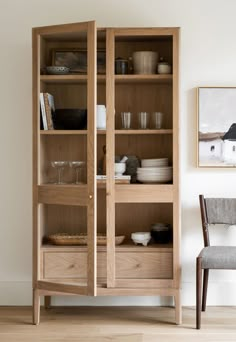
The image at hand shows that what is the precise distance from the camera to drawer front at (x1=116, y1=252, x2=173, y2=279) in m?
4.11

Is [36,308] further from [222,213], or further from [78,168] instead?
[222,213]

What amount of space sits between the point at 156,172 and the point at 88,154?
0.50 metres

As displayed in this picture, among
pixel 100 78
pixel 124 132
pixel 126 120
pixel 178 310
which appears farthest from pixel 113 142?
pixel 178 310

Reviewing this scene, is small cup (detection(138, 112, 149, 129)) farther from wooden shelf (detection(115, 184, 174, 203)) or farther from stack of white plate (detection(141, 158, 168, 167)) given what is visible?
wooden shelf (detection(115, 184, 174, 203))

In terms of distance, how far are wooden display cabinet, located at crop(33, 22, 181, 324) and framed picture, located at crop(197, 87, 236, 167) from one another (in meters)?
0.34

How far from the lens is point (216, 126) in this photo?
446 cm

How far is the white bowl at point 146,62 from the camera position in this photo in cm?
419

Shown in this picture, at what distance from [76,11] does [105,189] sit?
1.36m

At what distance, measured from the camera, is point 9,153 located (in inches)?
180

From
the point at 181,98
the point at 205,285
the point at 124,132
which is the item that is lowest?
the point at 205,285

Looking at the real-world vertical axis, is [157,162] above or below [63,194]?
above

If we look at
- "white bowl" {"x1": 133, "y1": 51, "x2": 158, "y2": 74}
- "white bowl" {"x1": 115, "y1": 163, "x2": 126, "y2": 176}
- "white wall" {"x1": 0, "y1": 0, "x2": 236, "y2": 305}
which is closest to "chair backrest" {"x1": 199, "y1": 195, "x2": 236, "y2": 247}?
"white wall" {"x1": 0, "y1": 0, "x2": 236, "y2": 305}

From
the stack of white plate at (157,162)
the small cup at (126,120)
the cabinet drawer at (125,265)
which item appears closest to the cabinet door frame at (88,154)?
the cabinet drawer at (125,265)

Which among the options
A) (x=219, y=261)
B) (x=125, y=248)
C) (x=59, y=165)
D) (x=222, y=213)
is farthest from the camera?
(x=222, y=213)
